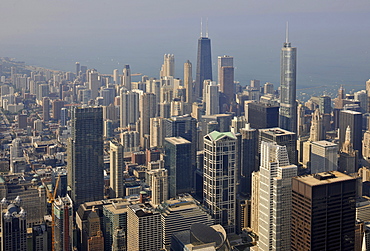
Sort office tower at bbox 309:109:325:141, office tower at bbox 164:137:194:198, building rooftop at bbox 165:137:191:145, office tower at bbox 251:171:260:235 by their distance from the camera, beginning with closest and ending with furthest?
office tower at bbox 251:171:260:235, office tower at bbox 164:137:194:198, building rooftop at bbox 165:137:191:145, office tower at bbox 309:109:325:141

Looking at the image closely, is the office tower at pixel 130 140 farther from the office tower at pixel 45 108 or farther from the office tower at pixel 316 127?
the office tower at pixel 316 127

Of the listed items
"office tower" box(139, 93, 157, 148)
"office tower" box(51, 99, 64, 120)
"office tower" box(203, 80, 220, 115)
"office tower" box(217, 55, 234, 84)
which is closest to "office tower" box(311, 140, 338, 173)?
"office tower" box(203, 80, 220, 115)

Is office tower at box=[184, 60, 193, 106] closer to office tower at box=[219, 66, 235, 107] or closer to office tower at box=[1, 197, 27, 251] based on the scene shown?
office tower at box=[219, 66, 235, 107]

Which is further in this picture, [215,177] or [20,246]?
[215,177]

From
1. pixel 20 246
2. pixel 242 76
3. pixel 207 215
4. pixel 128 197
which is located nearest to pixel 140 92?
pixel 242 76

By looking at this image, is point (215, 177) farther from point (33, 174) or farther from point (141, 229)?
point (33, 174)

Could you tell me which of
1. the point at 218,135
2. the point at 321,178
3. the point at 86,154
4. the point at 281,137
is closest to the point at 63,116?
the point at 86,154

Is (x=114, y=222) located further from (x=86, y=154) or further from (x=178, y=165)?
(x=178, y=165)
